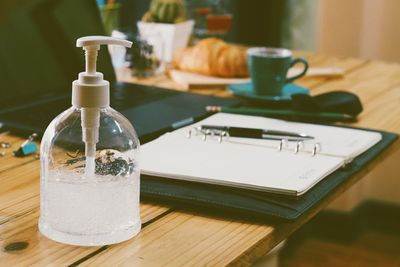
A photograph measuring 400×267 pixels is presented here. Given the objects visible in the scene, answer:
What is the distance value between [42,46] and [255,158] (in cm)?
53

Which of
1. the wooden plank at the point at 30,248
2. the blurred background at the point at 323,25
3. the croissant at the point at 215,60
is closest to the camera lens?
the wooden plank at the point at 30,248

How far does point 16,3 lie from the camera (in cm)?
129

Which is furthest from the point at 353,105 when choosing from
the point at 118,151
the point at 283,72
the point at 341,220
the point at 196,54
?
the point at 341,220

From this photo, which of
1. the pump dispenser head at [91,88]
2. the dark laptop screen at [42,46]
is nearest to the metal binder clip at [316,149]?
the pump dispenser head at [91,88]

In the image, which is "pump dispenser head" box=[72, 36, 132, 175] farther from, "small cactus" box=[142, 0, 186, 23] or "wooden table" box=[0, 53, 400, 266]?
"small cactus" box=[142, 0, 186, 23]

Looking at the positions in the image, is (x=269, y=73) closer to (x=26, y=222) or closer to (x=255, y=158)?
(x=255, y=158)

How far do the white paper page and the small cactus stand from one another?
2.47ft

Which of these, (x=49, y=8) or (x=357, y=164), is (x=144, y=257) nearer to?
(x=357, y=164)

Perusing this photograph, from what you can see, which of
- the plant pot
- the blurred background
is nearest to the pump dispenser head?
the plant pot

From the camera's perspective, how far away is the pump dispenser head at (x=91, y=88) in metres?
0.70

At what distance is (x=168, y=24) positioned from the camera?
170cm

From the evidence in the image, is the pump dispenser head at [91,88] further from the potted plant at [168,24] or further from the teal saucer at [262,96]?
the potted plant at [168,24]

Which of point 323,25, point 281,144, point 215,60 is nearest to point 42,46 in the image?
point 215,60

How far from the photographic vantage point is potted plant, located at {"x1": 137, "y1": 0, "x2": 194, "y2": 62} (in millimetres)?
1697
